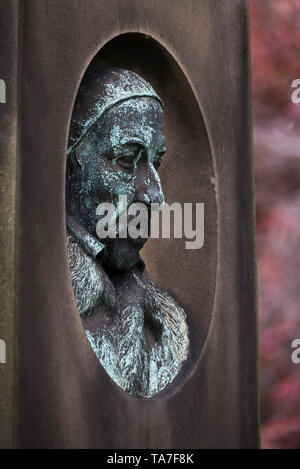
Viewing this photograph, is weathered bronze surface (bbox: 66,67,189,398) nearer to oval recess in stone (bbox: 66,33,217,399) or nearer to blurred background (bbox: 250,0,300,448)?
oval recess in stone (bbox: 66,33,217,399)

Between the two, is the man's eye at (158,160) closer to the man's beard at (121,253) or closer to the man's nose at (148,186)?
the man's nose at (148,186)

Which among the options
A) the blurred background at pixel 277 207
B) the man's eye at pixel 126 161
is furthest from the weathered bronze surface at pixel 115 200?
the blurred background at pixel 277 207

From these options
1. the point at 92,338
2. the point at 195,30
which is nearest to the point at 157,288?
the point at 92,338

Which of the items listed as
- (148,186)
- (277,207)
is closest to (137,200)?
(148,186)

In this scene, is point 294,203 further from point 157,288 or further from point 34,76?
point 34,76

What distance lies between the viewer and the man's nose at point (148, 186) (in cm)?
167

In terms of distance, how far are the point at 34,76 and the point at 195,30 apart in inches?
18.9

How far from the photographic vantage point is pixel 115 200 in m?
1.65

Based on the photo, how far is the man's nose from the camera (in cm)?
167

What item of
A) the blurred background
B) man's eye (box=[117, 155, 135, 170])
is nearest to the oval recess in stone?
man's eye (box=[117, 155, 135, 170])

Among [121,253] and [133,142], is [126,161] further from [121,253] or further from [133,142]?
[121,253]

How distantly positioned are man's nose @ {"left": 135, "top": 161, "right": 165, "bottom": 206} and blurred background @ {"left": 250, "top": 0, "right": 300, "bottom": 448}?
0.94 meters

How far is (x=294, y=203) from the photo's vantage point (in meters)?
2.61

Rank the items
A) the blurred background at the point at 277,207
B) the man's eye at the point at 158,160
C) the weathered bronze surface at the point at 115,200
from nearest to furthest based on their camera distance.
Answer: the weathered bronze surface at the point at 115,200, the man's eye at the point at 158,160, the blurred background at the point at 277,207
